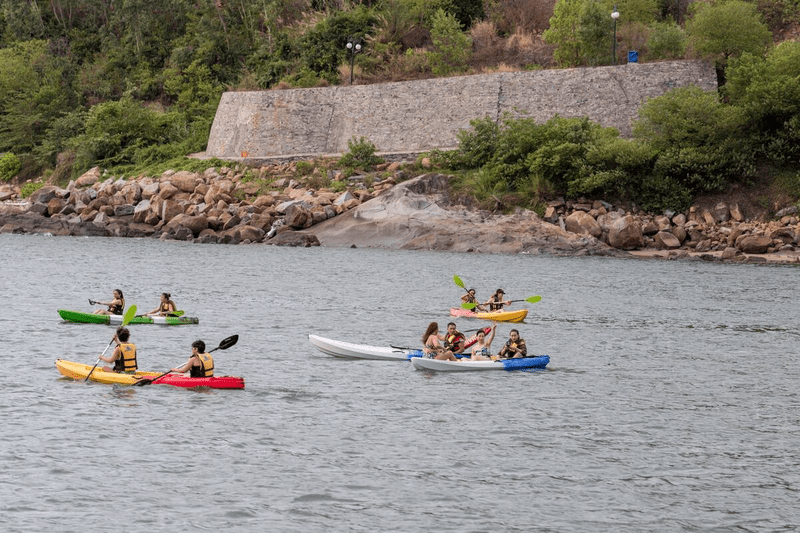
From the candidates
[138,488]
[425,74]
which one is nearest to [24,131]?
[425,74]

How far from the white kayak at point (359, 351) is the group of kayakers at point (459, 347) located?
992 millimetres

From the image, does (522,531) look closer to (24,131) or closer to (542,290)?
(542,290)

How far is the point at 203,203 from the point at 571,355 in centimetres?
4447

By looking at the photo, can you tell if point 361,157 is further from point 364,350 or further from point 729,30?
point 364,350

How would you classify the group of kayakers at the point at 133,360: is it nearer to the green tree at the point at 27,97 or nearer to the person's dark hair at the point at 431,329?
the person's dark hair at the point at 431,329

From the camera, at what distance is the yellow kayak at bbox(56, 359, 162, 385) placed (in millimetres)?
21109

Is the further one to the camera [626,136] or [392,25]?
[392,25]

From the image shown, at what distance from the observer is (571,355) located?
26.9 m

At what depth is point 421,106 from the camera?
226 ft

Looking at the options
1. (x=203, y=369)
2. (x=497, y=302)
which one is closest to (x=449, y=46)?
(x=497, y=302)

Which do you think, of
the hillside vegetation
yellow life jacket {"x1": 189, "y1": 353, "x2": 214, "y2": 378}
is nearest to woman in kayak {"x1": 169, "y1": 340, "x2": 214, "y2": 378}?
yellow life jacket {"x1": 189, "y1": 353, "x2": 214, "y2": 378}

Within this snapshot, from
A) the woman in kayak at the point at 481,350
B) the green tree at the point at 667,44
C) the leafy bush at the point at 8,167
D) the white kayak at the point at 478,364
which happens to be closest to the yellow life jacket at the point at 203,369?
the white kayak at the point at 478,364

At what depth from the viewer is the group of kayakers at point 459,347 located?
950 inches

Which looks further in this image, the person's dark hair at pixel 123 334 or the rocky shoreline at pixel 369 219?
the rocky shoreline at pixel 369 219
